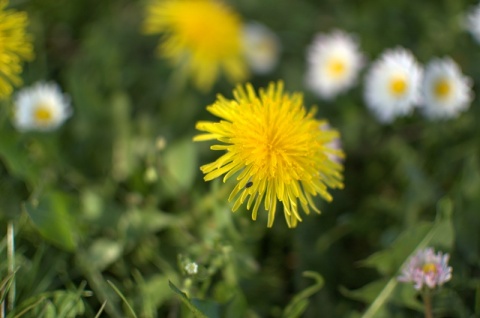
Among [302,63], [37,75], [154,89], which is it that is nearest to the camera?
[37,75]

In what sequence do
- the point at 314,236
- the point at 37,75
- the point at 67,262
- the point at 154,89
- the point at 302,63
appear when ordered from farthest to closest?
1. the point at 302,63
2. the point at 154,89
3. the point at 37,75
4. the point at 314,236
5. the point at 67,262

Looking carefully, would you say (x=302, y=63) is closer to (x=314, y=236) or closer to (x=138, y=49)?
(x=138, y=49)

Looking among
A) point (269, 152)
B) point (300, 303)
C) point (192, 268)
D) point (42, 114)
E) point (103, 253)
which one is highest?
point (269, 152)

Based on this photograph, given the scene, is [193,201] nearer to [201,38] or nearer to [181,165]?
[181,165]

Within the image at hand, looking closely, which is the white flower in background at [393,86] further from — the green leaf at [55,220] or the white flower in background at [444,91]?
the green leaf at [55,220]

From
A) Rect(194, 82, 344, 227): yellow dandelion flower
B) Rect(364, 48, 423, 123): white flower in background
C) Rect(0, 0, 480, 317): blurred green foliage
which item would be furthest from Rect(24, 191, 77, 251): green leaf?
Rect(364, 48, 423, 123): white flower in background

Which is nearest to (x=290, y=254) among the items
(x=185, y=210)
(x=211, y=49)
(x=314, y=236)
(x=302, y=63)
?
(x=314, y=236)

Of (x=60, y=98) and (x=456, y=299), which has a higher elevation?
(x=60, y=98)

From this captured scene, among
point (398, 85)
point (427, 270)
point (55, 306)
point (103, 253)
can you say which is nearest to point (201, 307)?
point (55, 306)
